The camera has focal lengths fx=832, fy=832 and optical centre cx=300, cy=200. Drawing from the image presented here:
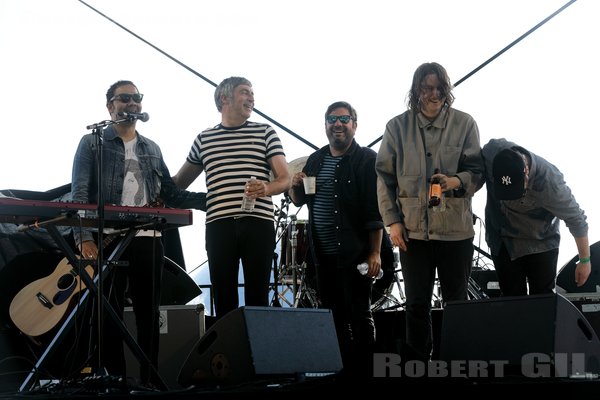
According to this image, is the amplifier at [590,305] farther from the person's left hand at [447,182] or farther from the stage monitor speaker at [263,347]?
the stage monitor speaker at [263,347]

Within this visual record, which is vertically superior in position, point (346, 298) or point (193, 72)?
point (193, 72)

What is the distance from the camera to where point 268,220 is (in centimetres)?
386

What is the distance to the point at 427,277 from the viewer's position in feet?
11.6

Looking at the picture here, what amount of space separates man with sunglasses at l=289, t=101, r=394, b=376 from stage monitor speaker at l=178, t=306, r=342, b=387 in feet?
3.48

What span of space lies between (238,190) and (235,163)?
0.14m

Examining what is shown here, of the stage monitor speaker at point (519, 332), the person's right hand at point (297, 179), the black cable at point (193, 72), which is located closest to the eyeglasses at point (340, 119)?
the person's right hand at point (297, 179)

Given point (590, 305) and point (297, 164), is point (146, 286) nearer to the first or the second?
point (297, 164)

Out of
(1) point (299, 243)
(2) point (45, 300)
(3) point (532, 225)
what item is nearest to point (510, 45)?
(1) point (299, 243)

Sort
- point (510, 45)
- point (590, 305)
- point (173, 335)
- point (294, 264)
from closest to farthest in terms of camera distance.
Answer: point (173, 335) → point (590, 305) → point (510, 45) → point (294, 264)

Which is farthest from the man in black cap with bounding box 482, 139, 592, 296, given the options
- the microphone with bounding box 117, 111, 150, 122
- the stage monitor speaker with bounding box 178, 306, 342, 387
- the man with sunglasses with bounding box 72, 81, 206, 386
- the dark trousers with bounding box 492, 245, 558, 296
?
the microphone with bounding box 117, 111, 150, 122

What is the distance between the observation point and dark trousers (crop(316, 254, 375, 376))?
413cm

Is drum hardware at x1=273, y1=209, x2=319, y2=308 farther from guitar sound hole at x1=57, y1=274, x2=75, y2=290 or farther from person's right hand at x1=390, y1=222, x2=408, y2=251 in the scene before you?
person's right hand at x1=390, y1=222, x2=408, y2=251

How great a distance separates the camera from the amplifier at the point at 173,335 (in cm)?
453

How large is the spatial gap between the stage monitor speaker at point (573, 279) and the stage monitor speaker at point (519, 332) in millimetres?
2580
